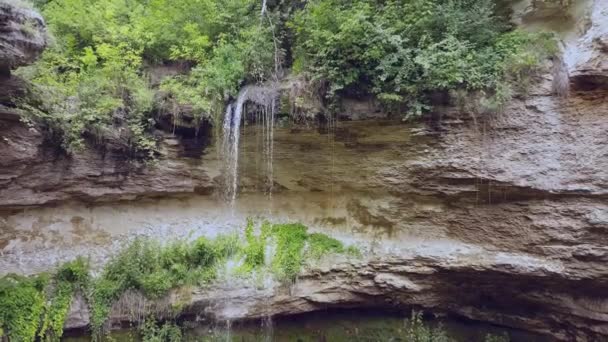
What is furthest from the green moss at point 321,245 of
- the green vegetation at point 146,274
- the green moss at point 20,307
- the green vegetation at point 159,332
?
the green moss at point 20,307

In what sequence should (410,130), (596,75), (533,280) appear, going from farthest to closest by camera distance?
(410,130), (533,280), (596,75)

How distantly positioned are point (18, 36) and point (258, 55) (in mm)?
3678

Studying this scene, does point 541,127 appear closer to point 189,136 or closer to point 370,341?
point 370,341

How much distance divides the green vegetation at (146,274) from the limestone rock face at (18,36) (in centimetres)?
291

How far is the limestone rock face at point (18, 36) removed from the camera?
5457mm

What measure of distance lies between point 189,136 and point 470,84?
456 cm

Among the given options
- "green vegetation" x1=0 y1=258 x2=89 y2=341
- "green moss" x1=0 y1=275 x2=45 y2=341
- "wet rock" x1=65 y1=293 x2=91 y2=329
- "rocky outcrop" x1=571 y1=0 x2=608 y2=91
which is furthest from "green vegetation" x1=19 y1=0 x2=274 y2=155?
"rocky outcrop" x1=571 y1=0 x2=608 y2=91

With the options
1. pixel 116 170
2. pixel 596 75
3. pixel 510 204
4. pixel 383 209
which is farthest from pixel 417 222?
pixel 116 170

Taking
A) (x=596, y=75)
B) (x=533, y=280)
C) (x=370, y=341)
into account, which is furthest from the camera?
(x=370, y=341)

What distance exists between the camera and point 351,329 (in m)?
7.56

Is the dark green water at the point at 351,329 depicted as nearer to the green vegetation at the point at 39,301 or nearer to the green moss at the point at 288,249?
the green moss at the point at 288,249

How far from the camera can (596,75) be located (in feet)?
19.6

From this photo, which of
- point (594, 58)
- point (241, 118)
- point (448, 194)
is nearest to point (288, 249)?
point (241, 118)

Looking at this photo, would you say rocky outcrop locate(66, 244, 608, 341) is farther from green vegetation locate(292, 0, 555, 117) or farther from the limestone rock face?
the limestone rock face
